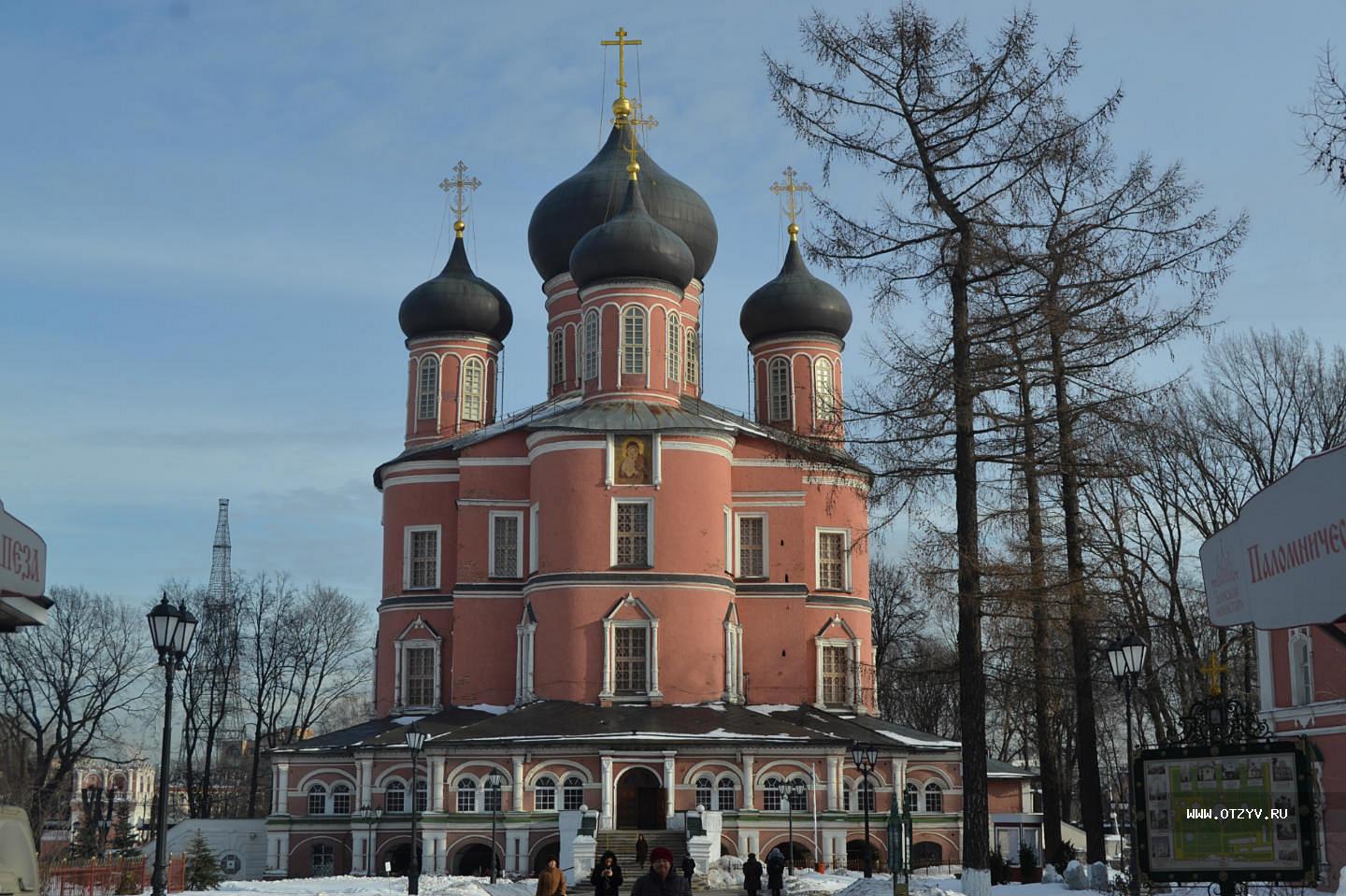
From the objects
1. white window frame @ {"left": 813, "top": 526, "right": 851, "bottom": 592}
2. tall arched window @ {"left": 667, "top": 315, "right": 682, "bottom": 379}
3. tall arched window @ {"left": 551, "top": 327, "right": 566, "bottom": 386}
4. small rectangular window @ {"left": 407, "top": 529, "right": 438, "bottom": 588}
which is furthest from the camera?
tall arched window @ {"left": 551, "top": 327, "right": 566, "bottom": 386}

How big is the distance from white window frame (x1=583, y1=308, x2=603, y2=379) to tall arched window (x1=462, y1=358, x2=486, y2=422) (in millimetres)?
5970

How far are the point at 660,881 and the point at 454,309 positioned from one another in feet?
106

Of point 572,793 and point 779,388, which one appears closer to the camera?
point 572,793

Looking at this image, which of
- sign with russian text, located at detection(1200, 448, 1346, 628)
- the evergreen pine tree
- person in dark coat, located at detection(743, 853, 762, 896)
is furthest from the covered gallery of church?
→ sign with russian text, located at detection(1200, 448, 1346, 628)

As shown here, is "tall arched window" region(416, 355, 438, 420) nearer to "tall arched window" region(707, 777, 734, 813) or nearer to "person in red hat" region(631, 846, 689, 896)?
"tall arched window" region(707, 777, 734, 813)

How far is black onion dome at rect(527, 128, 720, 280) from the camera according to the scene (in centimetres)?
4106

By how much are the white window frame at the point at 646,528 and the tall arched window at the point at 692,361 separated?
7.24m

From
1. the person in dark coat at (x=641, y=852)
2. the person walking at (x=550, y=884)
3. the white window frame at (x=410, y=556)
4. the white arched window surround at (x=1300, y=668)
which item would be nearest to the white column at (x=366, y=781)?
the white window frame at (x=410, y=556)

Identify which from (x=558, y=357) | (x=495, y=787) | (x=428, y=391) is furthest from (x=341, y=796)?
(x=558, y=357)

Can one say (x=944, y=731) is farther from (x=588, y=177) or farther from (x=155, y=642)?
(x=155, y=642)

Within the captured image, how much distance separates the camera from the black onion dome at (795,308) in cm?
4275

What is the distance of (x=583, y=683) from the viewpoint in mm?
35000

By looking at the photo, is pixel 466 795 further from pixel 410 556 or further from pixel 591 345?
pixel 591 345

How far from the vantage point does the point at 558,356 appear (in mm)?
42656
